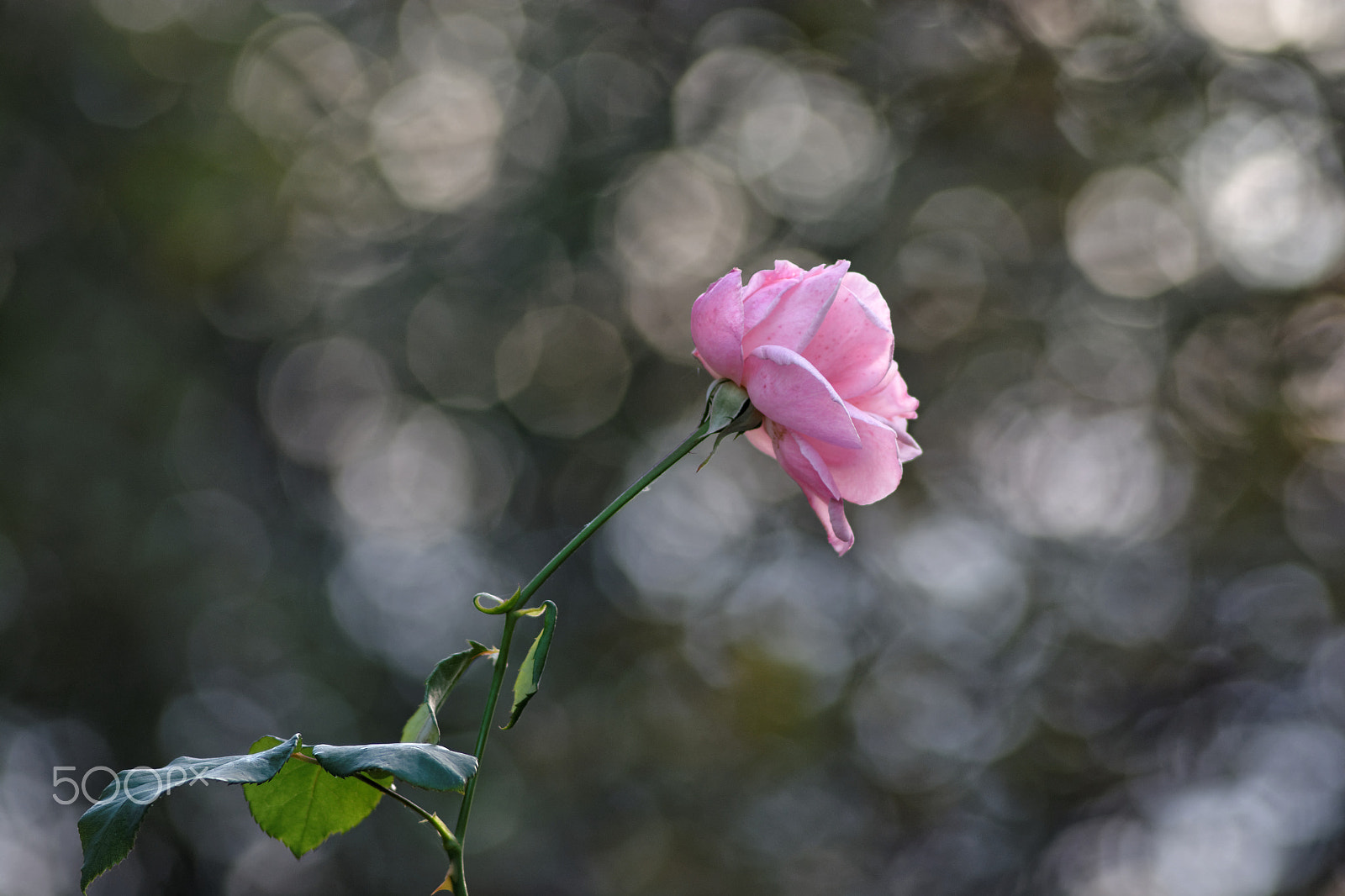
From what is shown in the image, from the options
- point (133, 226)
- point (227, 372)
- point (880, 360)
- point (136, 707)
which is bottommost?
point (136, 707)

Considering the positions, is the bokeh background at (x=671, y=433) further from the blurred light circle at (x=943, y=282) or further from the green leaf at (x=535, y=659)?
the green leaf at (x=535, y=659)

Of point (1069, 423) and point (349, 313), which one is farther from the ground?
point (349, 313)

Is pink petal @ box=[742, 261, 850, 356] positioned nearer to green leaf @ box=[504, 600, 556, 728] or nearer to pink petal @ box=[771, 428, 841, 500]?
pink petal @ box=[771, 428, 841, 500]

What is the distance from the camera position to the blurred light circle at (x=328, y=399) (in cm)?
527

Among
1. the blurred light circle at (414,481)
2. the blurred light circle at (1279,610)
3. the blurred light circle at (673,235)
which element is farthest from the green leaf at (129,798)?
the blurred light circle at (1279,610)

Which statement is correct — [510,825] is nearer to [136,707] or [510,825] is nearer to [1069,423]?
[136,707]

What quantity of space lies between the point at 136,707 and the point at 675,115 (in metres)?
4.03

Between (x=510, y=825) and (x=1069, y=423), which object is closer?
(x=510, y=825)

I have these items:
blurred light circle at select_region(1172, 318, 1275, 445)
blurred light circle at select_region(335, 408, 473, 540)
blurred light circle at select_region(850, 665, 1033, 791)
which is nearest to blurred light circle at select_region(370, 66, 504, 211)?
blurred light circle at select_region(335, 408, 473, 540)

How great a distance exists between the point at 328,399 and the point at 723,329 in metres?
5.13

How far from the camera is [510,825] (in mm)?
4559

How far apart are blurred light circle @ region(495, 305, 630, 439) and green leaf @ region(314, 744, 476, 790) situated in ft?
16.4

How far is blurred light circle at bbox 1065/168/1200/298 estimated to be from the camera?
5281mm

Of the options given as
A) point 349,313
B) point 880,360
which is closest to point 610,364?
point 349,313
